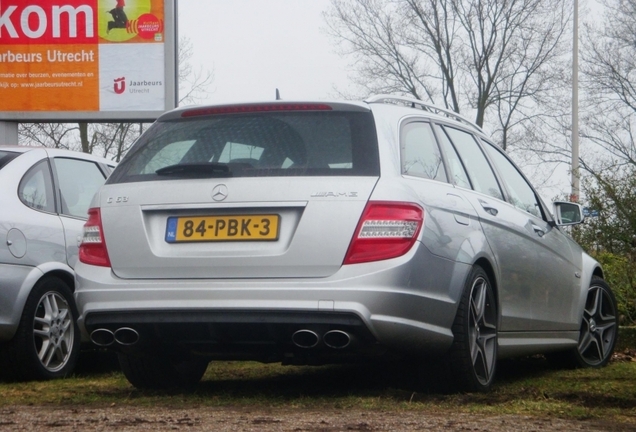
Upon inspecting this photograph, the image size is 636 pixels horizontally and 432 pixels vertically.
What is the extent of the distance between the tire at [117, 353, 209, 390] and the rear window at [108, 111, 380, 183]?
105 centimetres

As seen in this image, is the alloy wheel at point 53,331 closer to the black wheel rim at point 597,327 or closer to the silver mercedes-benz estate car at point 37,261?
the silver mercedes-benz estate car at point 37,261

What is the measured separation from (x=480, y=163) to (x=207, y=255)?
2.23 m

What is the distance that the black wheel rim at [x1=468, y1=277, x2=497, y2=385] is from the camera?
624 cm

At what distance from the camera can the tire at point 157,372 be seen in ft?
21.5

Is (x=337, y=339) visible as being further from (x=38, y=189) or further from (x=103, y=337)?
(x=38, y=189)

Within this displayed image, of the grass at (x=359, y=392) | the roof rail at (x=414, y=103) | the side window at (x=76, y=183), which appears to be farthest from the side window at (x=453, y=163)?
the side window at (x=76, y=183)

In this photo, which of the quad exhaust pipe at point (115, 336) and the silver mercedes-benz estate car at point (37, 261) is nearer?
the quad exhaust pipe at point (115, 336)

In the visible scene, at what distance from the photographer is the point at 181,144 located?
20.4ft

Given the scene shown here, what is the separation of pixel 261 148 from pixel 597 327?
3.63m

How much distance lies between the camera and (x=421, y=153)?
248 inches

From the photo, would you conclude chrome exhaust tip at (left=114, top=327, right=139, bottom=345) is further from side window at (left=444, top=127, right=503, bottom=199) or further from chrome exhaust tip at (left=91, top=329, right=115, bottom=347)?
side window at (left=444, top=127, right=503, bottom=199)

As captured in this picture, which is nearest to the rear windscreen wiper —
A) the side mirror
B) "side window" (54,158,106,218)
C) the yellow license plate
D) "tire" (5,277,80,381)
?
the yellow license plate

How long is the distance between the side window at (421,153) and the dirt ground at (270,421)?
1.30 metres

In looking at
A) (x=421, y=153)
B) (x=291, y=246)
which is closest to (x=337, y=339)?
(x=291, y=246)
